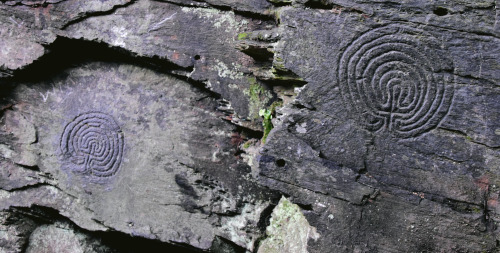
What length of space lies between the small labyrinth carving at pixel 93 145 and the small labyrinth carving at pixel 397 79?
6.70ft

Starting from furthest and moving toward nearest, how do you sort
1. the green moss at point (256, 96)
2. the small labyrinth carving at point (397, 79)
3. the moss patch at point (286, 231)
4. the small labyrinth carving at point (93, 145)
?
the small labyrinth carving at point (93, 145) → the green moss at point (256, 96) → the moss patch at point (286, 231) → the small labyrinth carving at point (397, 79)

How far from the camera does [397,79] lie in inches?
109

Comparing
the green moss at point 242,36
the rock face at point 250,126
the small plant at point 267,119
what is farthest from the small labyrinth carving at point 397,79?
the green moss at point 242,36

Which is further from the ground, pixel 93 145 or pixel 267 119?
pixel 267 119

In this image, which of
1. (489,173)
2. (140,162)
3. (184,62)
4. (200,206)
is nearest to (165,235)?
(200,206)

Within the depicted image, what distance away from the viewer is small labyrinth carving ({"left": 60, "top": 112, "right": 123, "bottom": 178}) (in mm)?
3744

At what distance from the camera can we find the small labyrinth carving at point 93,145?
374cm

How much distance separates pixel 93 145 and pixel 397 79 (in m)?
2.58

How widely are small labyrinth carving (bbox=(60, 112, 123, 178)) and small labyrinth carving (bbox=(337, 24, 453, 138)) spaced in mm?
2042

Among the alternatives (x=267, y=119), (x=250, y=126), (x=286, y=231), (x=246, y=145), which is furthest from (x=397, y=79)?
(x=286, y=231)

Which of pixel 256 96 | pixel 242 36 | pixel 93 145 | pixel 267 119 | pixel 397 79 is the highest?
pixel 397 79

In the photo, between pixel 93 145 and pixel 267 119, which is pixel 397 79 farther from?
pixel 93 145

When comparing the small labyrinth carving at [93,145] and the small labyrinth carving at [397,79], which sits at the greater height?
the small labyrinth carving at [397,79]

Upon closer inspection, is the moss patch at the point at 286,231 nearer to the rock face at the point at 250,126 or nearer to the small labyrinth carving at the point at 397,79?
the rock face at the point at 250,126
